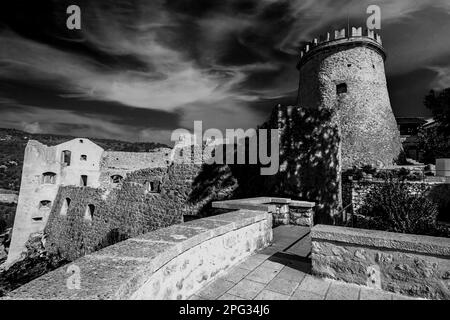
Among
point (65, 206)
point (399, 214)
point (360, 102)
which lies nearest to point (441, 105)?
point (360, 102)

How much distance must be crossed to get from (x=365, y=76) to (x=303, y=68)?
5.43m

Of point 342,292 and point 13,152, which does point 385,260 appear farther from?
point 13,152

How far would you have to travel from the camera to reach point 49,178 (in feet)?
60.9

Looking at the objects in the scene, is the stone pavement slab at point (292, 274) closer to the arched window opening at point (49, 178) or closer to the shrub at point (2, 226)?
the arched window opening at point (49, 178)

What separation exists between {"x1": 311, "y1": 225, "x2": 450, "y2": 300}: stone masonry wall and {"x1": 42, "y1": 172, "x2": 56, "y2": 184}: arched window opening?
21.5 m

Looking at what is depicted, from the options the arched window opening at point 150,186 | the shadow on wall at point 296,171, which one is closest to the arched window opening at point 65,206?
the arched window opening at point 150,186

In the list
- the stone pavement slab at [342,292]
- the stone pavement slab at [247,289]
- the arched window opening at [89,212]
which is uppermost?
the stone pavement slab at [247,289]

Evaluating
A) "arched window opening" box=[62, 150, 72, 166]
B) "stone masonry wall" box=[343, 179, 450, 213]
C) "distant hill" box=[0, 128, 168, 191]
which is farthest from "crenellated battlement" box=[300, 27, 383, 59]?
"distant hill" box=[0, 128, 168, 191]

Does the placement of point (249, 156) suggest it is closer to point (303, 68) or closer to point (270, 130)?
point (270, 130)

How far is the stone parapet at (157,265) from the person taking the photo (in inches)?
55.7

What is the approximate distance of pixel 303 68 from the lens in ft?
73.9

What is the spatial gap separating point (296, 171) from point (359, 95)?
15967mm

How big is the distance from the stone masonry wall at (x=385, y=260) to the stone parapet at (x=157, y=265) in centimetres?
104

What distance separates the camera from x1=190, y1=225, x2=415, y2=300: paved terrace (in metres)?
2.36
